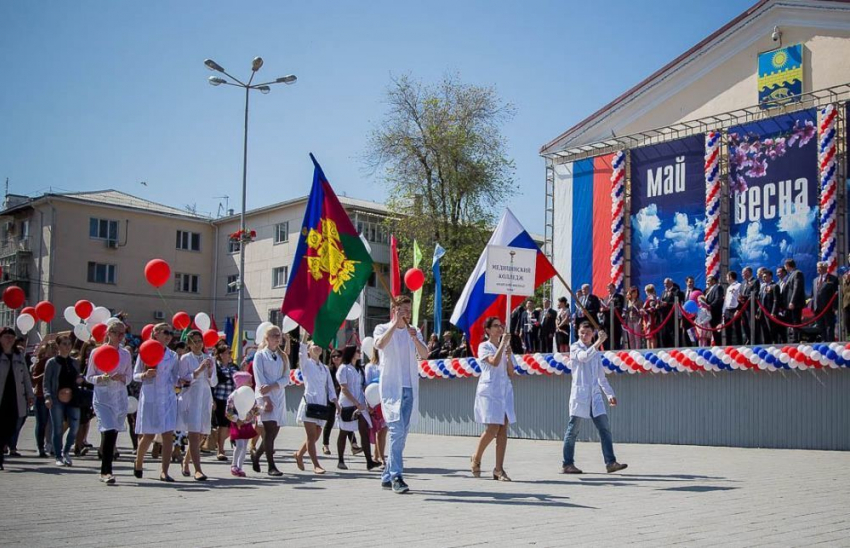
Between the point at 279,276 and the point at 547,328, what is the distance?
1233 inches

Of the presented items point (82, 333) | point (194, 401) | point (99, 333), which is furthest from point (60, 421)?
point (82, 333)

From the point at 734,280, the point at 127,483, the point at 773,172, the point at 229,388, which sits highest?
the point at 773,172

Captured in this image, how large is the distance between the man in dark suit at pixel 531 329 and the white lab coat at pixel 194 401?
38.3 ft

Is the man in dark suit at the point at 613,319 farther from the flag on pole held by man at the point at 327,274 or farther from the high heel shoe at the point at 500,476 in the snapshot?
the flag on pole held by man at the point at 327,274

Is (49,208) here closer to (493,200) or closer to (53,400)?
(493,200)

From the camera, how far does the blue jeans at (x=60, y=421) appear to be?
43.9ft

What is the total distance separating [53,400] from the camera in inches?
531

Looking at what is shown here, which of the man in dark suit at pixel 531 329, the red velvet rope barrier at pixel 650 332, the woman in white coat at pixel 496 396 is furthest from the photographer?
the man in dark suit at pixel 531 329

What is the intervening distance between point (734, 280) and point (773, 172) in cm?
525

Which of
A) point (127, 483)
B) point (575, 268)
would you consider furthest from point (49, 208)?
point (127, 483)

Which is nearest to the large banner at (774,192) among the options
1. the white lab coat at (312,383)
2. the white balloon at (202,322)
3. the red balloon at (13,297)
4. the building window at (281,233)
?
the white balloon at (202,322)

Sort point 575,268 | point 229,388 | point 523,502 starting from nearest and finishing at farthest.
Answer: point 523,502, point 229,388, point 575,268

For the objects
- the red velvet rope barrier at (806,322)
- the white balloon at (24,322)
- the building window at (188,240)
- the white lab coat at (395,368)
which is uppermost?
the building window at (188,240)

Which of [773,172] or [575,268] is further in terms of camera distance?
[575,268]
